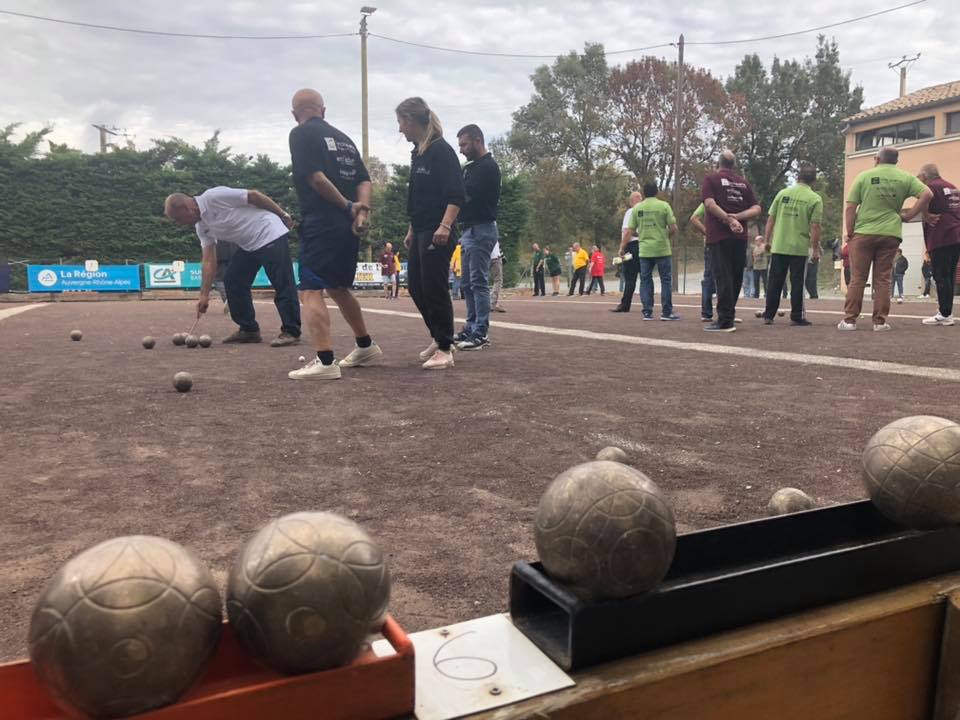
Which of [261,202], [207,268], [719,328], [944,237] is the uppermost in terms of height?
[261,202]

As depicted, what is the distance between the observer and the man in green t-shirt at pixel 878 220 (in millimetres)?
8219

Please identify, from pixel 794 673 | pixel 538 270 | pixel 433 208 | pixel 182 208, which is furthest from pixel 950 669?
pixel 538 270

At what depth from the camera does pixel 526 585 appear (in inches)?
53.8

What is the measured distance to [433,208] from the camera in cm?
582

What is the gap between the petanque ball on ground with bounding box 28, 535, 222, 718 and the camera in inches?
37.4

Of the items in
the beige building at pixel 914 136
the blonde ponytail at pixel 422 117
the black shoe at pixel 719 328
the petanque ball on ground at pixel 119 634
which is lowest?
the black shoe at pixel 719 328

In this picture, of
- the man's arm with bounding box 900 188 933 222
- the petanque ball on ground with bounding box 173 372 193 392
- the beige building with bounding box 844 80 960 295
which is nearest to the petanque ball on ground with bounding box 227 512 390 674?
the petanque ball on ground with bounding box 173 372 193 392

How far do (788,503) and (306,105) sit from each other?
4.57 metres

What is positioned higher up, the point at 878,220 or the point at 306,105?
the point at 306,105

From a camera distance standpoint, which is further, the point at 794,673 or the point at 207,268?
the point at 207,268

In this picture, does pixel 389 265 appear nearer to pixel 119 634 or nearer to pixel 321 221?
pixel 321 221

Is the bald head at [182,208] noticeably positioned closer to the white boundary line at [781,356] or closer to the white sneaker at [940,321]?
the white boundary line at [781,356]

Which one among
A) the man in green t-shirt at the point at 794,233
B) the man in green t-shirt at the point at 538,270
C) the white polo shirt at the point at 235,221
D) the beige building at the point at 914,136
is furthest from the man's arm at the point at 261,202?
the beige building at the point at 914,136

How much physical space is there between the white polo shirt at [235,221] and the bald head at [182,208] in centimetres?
19
